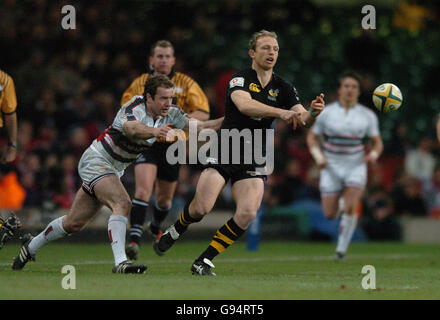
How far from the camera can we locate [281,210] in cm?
1744

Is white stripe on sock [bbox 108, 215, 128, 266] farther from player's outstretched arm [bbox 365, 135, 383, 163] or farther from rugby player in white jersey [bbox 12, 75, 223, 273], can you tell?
player's outstretched arm [bbox 365, 135, 383, 163]

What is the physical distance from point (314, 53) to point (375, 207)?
20.0ft

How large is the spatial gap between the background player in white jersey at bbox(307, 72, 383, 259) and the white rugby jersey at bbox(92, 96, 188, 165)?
196 inches

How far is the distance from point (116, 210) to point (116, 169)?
0.51m

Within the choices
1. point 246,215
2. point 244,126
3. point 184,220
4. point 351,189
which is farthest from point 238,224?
point 351,189

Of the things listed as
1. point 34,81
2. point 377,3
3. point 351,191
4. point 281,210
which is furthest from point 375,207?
point 377,3

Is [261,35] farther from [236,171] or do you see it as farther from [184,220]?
[184,220]

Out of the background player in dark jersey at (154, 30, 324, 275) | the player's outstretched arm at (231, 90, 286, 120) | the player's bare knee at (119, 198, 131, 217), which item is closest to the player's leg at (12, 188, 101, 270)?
the player's bare knee at (119, 198, 131, 217)

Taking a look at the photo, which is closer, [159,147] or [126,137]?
[126,137]

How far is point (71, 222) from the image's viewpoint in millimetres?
8633

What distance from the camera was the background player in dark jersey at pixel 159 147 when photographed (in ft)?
35.8
